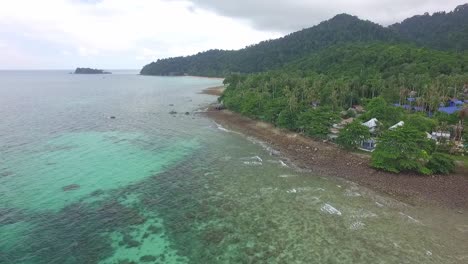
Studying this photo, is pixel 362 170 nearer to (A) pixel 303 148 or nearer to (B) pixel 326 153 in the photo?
(B) pixel 326 153

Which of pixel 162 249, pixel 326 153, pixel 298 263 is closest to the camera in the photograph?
pixel 298 263

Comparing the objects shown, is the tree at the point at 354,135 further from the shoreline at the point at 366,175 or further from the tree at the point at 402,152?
the tree at the point at 402,152

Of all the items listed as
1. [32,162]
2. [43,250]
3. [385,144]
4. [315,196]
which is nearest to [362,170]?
[385,144]

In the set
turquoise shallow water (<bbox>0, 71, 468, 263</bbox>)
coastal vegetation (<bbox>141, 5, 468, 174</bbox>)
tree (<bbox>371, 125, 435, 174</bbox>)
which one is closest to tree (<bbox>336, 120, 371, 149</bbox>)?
coastal vegetation (<bbox>141, 5, 468, 174</bbox>)

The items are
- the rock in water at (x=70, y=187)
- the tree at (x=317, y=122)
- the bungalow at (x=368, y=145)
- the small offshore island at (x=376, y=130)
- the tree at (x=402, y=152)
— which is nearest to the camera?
the rock in water at (x=70, y=187)

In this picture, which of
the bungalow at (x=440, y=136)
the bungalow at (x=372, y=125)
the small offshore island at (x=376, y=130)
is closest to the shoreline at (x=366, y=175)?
the small offshore island at (x=376, y=130)

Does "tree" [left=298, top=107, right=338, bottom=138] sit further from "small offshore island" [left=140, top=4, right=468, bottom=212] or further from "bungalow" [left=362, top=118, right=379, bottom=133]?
"bungalow" [left=362, top=118, right=379, bottom=133]
